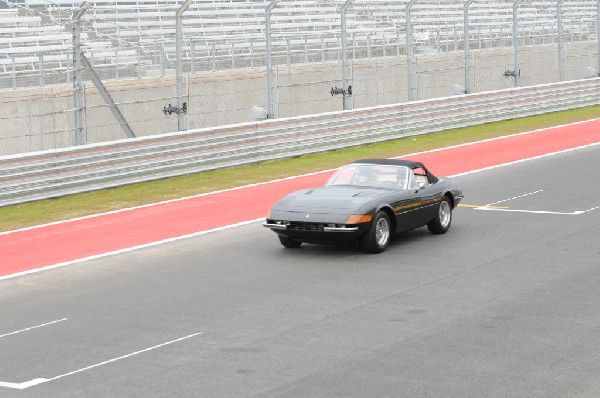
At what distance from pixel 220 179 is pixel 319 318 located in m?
12.4

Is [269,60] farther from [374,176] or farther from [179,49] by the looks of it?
[374,176]

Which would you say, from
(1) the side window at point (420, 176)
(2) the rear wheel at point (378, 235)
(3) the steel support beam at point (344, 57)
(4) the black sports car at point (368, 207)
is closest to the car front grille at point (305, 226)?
(4) the black sports car at point (368, 207)

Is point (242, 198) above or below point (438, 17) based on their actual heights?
below

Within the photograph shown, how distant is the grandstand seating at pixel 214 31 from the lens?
1117 inches

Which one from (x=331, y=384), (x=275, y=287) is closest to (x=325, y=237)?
(x=275, y=287)

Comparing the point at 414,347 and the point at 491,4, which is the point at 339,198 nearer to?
the point at 414,347

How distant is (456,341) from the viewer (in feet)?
34.1

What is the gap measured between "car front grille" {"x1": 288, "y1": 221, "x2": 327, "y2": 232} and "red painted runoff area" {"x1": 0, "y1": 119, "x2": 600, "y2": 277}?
9.17 feet

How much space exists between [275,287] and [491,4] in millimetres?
37378

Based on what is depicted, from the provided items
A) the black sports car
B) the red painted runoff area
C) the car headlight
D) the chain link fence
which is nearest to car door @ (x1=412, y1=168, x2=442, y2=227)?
the black sports car

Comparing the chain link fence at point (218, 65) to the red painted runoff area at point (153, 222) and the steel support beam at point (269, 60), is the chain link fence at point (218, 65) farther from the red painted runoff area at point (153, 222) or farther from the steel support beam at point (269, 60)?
the red painted runoff area at point (153, 222)

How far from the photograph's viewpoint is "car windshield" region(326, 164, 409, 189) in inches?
632

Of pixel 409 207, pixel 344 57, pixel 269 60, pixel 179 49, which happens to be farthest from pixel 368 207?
pixel 344 57

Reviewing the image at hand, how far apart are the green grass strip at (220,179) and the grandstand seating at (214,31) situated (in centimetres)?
307
